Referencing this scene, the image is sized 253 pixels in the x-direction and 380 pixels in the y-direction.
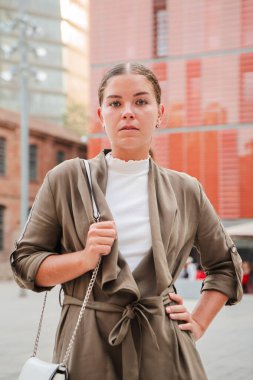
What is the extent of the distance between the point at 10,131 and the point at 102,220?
3342 centimetres

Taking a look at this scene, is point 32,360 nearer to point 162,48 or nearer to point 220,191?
point 220,191

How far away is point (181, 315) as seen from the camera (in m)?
2.10

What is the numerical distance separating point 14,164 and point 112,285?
33681 millimetres

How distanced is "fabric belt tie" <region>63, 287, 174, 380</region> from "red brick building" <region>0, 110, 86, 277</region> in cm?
3172

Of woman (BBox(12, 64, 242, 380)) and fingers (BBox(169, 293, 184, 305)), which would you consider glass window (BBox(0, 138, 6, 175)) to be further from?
fingers (BBox(169, 293, 184, 305))

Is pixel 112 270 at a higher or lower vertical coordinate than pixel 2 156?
higher

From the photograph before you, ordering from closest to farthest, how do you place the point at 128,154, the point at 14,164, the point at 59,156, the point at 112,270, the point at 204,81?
the point at 112,270
the point at 128,154
the point at 204,81
the point at 14,164
the point at 59,156

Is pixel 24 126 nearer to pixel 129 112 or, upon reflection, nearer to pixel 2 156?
pixel 2 156

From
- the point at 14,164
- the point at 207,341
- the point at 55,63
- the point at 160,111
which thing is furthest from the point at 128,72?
the point at 55,63

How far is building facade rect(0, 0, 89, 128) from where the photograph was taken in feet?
229

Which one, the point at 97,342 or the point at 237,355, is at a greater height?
the point at 97,342

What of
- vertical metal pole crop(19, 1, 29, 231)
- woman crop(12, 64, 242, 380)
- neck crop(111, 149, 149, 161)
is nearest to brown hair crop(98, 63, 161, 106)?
woman crop(12, 64, 242, 380)

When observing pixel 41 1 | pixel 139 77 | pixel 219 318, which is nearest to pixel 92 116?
pixel 219 318

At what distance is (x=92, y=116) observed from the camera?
31406 mm
